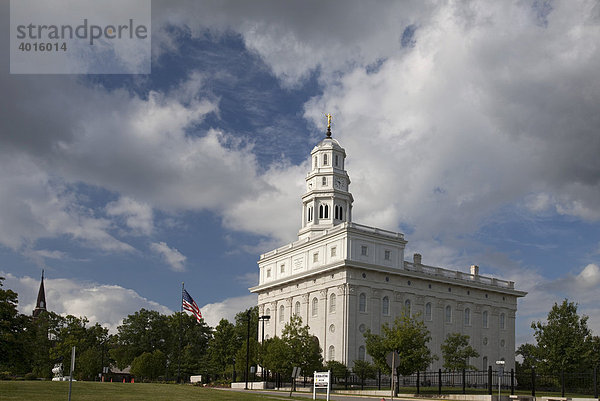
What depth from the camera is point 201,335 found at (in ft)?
359

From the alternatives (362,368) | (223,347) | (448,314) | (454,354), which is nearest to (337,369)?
(362,368)

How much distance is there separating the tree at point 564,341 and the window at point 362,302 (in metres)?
20.7

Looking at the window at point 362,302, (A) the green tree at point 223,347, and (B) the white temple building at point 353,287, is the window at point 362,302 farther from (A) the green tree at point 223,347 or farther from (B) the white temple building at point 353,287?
(A) the green tree at point 223,347

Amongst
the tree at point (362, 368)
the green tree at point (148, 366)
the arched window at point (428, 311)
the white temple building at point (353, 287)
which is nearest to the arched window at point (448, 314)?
the white temple building at point (353, 287)

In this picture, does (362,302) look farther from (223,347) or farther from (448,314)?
(223,347)

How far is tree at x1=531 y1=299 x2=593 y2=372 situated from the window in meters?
20.7

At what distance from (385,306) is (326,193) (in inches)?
683

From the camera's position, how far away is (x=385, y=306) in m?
77.7

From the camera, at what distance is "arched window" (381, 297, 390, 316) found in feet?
254

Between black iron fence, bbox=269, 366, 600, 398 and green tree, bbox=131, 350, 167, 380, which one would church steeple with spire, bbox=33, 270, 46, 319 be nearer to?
green tree, bbox=131, 350, 167, 380

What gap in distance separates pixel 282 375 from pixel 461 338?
949 inches

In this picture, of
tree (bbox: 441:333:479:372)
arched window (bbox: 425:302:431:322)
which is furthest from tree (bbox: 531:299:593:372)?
arched window (bbox: 425:302:431:322)

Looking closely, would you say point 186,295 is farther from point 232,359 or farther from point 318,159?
point 318,159

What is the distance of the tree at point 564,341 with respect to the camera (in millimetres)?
57000
